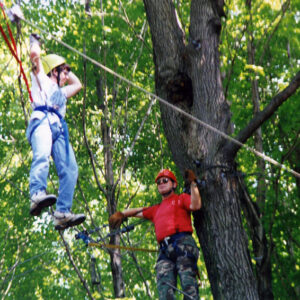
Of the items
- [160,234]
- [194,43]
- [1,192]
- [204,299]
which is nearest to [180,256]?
[160,234]

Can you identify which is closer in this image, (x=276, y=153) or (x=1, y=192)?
(x=276, y=153)

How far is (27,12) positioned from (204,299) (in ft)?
49.3

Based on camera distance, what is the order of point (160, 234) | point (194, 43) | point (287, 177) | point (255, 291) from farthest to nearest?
point (287, 177), point (194, 43), point (160, 234), point (255, 291)

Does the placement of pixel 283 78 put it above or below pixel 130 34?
below

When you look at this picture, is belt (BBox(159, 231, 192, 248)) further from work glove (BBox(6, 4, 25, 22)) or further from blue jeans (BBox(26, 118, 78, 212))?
work glove (BBox(6, 4, 25, 22))

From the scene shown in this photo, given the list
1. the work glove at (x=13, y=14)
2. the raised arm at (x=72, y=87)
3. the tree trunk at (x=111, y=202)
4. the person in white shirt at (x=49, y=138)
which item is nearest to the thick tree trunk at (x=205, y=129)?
the raised arm at (x=72, y=87)

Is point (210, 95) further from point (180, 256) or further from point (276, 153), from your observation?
point (276, 153)

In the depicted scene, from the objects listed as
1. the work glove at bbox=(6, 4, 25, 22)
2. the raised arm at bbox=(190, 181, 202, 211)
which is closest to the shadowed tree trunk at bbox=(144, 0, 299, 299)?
the raised arm at bbox=(190, 181, 202, 211)

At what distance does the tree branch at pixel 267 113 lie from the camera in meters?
4.19

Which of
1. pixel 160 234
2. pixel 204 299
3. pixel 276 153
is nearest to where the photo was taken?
pixel 160 234

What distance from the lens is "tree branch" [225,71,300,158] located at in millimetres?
4191

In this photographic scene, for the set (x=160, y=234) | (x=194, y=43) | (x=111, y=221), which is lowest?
(x=160, y=234)

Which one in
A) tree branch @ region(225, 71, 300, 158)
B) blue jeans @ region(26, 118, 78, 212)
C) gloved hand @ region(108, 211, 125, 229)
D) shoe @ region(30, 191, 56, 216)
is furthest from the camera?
gloved hand @ region(108, 211, 125, 229)

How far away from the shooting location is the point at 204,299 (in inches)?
814
